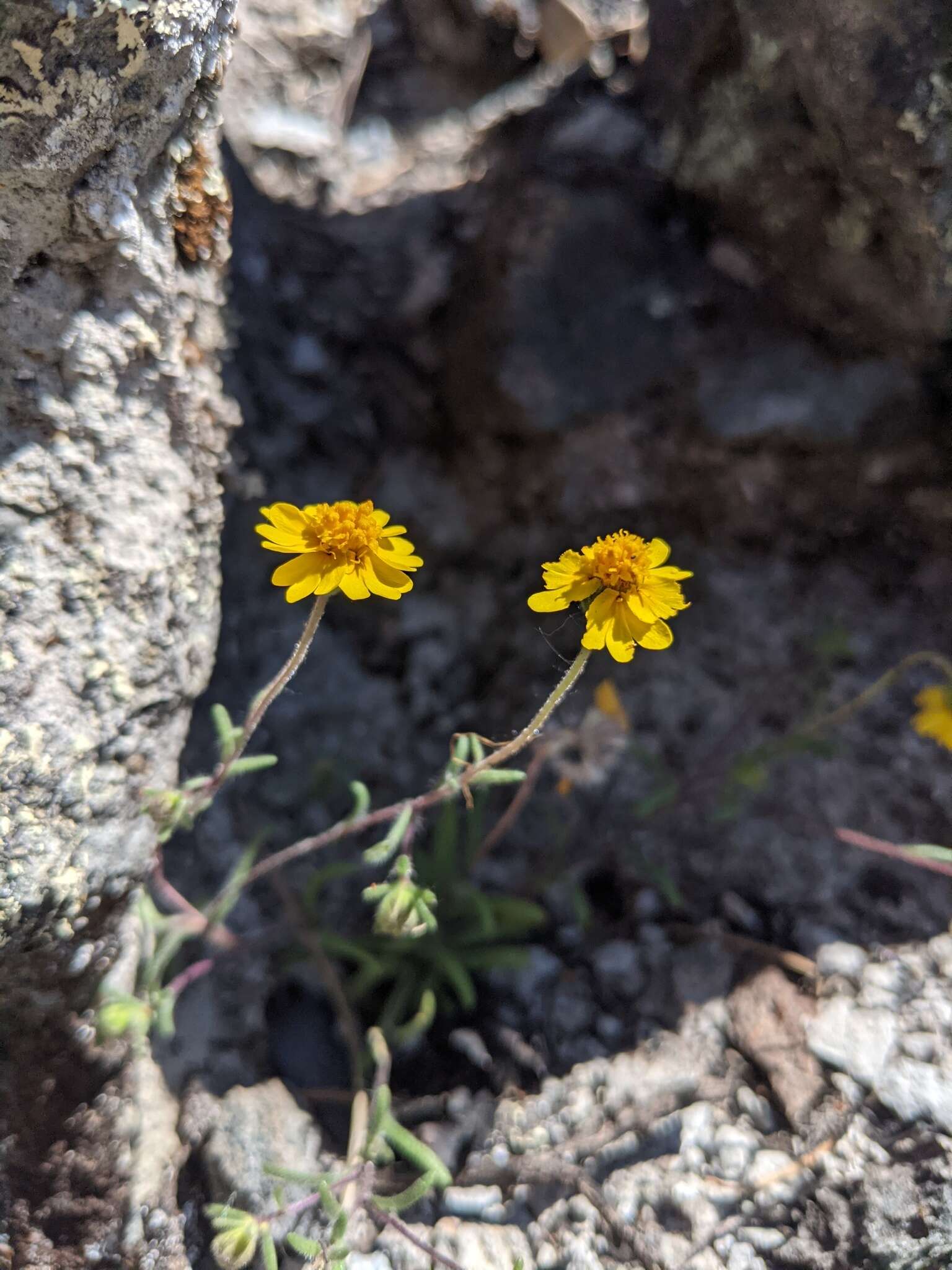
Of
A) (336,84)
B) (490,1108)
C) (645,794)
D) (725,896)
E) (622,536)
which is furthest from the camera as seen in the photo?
(336,84)

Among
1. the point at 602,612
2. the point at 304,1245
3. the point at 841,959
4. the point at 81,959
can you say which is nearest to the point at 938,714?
the point at 841,959

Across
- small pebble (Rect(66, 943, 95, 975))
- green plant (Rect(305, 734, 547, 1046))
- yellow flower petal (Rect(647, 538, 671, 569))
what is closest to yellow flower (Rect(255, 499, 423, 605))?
yellow flower petal (Rect(647, 538, 671, 569))

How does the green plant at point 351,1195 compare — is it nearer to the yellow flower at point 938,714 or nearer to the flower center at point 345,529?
the flower center at point 345,529

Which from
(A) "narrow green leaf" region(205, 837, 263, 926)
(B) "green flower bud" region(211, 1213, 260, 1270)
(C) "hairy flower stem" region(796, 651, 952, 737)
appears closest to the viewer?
(B) "green flower bud" region(211, 1213, 260, 1270)

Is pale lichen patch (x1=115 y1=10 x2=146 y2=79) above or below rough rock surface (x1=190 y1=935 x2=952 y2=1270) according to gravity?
above

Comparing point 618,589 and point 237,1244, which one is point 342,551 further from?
point 237,1244

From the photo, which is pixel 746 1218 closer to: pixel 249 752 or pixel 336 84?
pixel 249 752

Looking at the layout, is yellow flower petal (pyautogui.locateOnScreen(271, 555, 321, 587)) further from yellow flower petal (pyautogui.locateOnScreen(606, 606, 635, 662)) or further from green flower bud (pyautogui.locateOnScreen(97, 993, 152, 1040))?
green flower bud (pyautogui.locateOnScreen(97, 993, 152, 1040))

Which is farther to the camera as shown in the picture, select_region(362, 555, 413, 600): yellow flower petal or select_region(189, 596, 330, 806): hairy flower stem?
select_region(362, 555, 413, 600): yellow flower petal

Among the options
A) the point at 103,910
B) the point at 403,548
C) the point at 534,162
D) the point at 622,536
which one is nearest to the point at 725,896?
the point at 622,536
